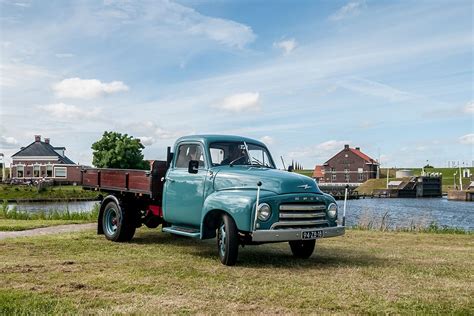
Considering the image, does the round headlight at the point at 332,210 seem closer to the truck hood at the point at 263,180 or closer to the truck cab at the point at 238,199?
the truck cab at the point at 238,199

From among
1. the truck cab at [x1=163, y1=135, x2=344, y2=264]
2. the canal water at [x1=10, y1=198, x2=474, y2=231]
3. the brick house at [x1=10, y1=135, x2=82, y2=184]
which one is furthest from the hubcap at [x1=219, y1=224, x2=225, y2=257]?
the brick house at [x1=10, y1=135, x2=82, y2=184]

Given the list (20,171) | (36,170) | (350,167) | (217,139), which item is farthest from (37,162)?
(217,139)

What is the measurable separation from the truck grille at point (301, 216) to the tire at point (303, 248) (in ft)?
3.18

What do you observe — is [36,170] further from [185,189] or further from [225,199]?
[225,199]

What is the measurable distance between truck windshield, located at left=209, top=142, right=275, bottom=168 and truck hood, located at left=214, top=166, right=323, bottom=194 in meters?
0.36

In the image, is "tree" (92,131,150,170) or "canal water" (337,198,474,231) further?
"tree" (92,131,150,170)

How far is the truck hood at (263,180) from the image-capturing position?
28.2 feet

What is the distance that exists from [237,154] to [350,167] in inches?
4605

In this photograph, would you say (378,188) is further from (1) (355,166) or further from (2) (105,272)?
(2) (105,272)

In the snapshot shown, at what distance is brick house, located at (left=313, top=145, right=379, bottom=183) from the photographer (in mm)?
122188

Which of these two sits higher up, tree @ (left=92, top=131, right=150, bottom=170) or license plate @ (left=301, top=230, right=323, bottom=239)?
tree @ (left=92, top=131, right=150, bottom=170)

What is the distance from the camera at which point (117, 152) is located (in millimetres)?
67312

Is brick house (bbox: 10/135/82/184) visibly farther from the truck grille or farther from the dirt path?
the truck grille

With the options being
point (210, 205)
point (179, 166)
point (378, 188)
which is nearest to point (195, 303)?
point (210, 205)
